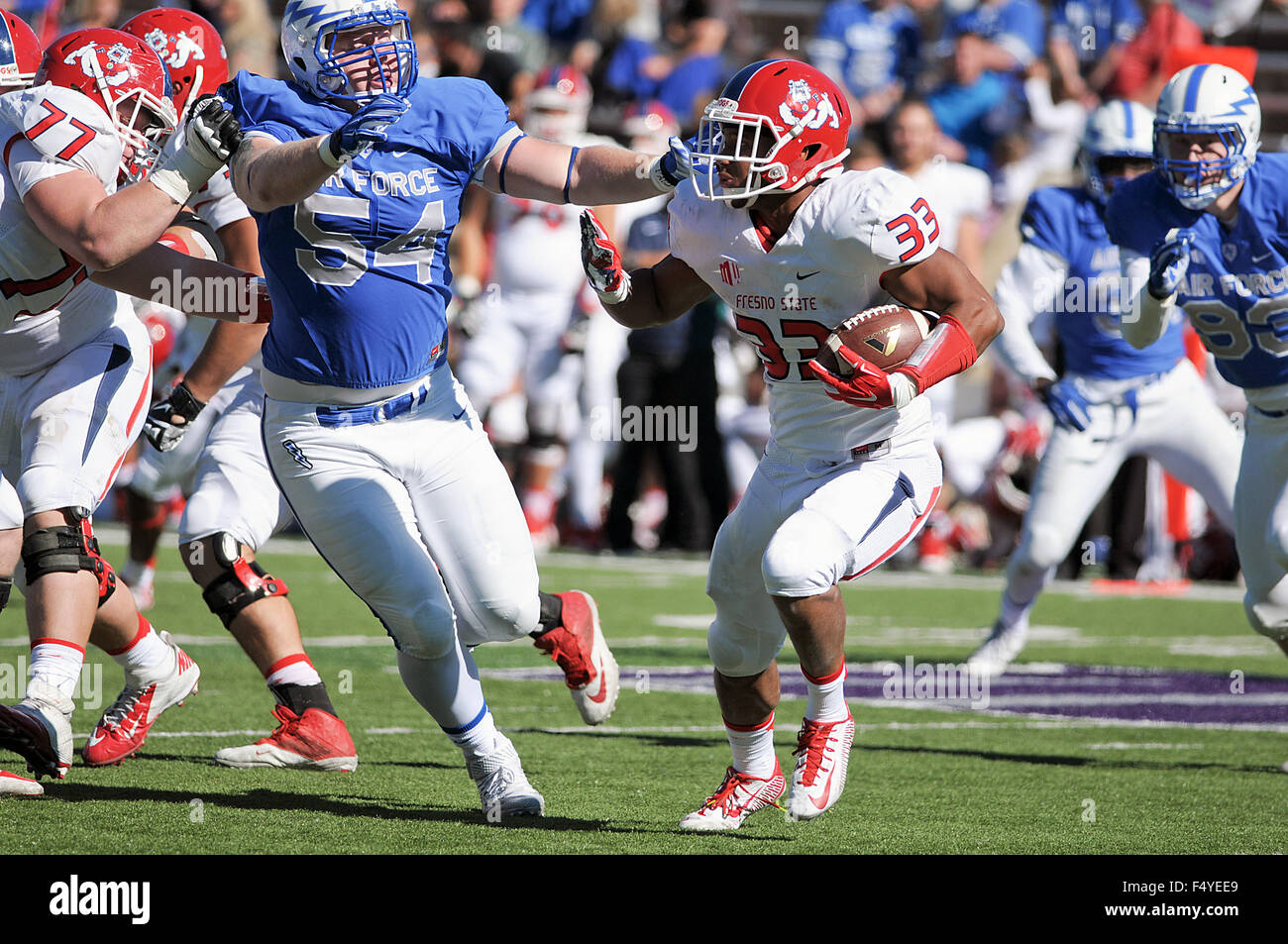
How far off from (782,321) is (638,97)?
344 inches

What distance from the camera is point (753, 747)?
437cm

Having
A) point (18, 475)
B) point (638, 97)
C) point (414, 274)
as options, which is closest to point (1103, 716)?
point (414, 274)

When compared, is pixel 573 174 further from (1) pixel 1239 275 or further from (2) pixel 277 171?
(1) pixel 1239 275

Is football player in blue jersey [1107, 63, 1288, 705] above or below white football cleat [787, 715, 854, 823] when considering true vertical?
above

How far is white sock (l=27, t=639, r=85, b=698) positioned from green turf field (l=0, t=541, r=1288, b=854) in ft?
0.92

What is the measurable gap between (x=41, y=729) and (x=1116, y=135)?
15.4 ft

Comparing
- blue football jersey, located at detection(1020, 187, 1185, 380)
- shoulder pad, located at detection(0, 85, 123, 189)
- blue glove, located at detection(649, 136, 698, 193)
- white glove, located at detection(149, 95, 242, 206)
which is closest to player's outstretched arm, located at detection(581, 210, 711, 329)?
blue glove, located at detection(649, 136, 698, 193)

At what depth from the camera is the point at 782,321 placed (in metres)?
4.22

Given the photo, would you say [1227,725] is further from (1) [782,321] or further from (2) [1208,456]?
(1) [782,321]

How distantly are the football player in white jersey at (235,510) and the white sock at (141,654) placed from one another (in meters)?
0.18

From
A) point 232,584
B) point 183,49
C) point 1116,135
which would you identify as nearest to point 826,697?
point 232,584

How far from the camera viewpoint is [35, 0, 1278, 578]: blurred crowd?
10914mm

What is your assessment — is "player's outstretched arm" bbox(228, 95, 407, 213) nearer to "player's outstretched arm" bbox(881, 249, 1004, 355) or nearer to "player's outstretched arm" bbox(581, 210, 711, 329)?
"player's outstretched arm" bbox(581, 210, 711, 329)

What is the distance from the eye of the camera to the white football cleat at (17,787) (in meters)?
4.39
